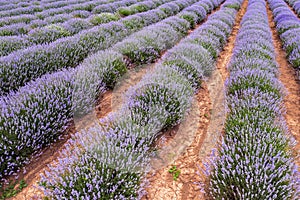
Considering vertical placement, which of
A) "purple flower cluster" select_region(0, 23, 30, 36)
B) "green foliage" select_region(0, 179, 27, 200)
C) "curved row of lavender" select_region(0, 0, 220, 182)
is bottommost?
"green foliage" select_region(0, 179, 27, 200)

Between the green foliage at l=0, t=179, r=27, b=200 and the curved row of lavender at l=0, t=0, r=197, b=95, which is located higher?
the curved row of lavender at l=0, t=0, r=197, b=95

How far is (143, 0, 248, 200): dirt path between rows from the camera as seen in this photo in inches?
97.7

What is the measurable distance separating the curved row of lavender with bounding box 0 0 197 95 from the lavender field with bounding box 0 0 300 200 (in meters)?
0.03

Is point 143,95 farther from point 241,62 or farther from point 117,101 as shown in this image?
point 241,62

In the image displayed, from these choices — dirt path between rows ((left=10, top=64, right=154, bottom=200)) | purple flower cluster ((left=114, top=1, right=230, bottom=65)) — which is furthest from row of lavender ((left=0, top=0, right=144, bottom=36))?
dirt path between rows ((left=10, top=64, right=154, bottom=200))

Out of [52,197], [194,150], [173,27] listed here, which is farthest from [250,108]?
[173,27]

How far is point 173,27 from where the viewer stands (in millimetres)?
7785

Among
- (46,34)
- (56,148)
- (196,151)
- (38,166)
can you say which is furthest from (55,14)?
(196,151)

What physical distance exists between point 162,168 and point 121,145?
Answer: 0.64 meters

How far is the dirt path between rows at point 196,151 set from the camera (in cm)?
248

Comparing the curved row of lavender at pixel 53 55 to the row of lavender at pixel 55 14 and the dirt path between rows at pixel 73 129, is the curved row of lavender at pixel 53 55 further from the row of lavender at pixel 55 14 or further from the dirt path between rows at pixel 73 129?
the row of lavender at pixel 55 14

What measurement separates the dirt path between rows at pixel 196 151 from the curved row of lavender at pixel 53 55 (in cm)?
286

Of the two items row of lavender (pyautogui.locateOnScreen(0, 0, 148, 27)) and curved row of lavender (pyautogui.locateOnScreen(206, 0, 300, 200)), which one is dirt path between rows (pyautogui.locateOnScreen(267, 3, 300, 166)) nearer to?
curved row of lavender (pyautogui.locateOnScreen(206, 0, 300, 200))

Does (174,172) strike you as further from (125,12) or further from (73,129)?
(125,12)
